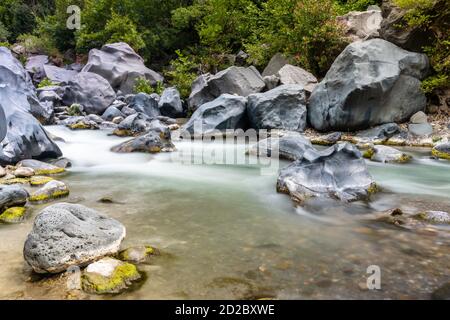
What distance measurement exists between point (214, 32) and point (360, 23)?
8.04m

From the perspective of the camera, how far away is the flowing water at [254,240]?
320 cm

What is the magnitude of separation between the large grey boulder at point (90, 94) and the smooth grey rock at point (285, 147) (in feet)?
32.7

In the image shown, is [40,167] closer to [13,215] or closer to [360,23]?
[13,215]

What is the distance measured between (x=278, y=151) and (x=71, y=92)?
12060 mm

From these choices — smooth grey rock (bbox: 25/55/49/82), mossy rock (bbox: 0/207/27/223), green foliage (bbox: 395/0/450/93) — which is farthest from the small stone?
smooth grey rock (bbox: 25/55/49/82)

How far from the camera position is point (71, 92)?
17344mm

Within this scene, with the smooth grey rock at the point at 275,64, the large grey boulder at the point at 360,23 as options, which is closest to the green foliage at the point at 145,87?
A: the smooth grey rock at the point at 275,64

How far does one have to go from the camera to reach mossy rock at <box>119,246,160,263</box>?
11.9 feet

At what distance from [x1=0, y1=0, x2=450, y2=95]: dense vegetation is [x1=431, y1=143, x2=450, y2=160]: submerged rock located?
2.90 m

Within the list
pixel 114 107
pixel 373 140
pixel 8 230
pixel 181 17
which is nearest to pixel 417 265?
pixel 8 230

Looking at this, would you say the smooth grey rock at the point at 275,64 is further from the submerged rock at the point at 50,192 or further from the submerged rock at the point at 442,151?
the submerged rock at the point at 50,192

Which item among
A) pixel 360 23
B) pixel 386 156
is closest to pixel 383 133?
pixel 386 156

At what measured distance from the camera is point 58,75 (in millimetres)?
23547

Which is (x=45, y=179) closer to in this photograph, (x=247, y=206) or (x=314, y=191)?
(x=247, y=206)
